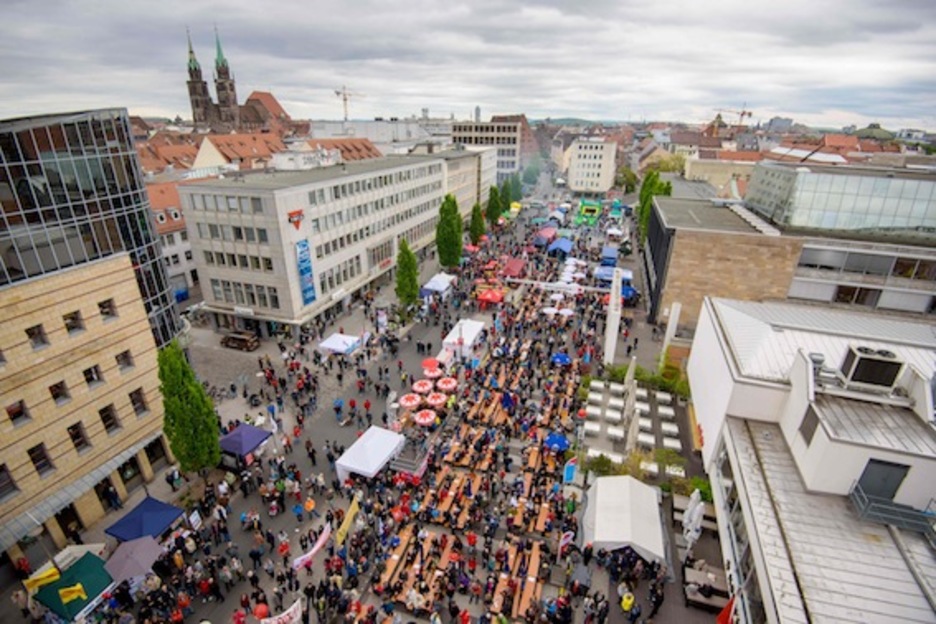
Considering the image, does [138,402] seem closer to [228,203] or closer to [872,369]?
[228,203]

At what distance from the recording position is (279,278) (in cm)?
3791

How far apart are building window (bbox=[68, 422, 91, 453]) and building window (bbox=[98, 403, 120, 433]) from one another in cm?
94

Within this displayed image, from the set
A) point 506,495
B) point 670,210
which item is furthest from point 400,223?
point 506,495

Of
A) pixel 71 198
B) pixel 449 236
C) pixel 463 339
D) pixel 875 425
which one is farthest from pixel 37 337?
pixel 449 236

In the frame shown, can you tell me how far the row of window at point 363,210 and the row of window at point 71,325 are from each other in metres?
19.1

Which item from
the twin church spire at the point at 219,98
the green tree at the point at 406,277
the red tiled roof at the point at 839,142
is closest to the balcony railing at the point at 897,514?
the green tree at the point at 406,277

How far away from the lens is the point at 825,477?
15805mm

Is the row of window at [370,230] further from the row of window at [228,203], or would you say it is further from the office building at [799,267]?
the office building at [799,267]

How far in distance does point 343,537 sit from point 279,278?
78.0ft

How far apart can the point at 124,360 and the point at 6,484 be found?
6.81 m

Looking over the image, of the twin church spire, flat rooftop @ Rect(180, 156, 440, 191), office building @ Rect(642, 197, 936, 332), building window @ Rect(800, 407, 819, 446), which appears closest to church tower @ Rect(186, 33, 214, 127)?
the twin church spire

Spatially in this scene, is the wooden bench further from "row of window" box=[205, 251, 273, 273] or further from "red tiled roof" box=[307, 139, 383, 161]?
"red tiled roof" box=[307, 139, 383, 161]

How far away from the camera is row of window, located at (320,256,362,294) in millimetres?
43062

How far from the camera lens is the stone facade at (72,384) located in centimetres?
1917
